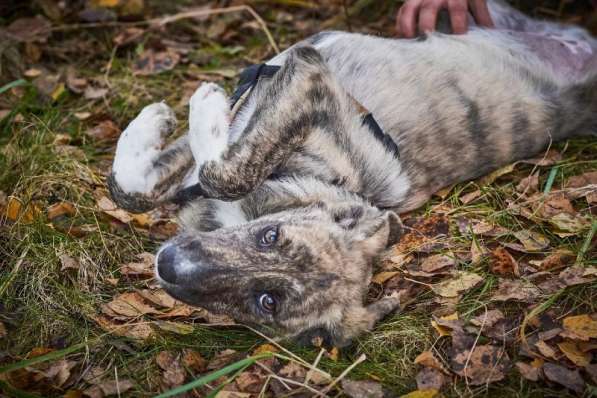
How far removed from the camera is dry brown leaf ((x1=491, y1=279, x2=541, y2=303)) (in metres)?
3.18

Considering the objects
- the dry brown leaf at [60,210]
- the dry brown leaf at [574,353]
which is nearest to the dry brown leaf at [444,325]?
the dry brown leaf at [574,353]

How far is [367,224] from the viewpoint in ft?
11.0

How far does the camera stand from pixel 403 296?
339 cm

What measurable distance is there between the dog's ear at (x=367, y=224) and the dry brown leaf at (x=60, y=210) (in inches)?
62.4

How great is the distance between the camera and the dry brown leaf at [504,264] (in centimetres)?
337

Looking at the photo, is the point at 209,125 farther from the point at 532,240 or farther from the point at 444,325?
the point at 532,240

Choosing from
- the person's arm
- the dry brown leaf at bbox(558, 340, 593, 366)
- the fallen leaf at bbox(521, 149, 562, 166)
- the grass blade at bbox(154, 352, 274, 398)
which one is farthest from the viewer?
the person's arm

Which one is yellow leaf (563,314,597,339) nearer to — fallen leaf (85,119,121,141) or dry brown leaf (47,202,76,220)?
dry brown leaf (47,202,76,220)

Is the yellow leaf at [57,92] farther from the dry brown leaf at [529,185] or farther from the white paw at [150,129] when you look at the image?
the dry brown leaf at [529,185]

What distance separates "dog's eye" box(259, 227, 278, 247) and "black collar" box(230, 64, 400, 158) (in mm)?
728

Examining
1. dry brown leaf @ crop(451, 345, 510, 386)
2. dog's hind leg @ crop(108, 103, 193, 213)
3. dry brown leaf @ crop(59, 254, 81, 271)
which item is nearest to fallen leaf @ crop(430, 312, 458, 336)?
dry brown leaf @ crop(451, 345, 510, 386)

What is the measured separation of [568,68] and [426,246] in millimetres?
1709

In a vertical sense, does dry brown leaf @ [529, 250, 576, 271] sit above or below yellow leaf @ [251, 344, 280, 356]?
above

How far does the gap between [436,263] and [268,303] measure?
102 cm
